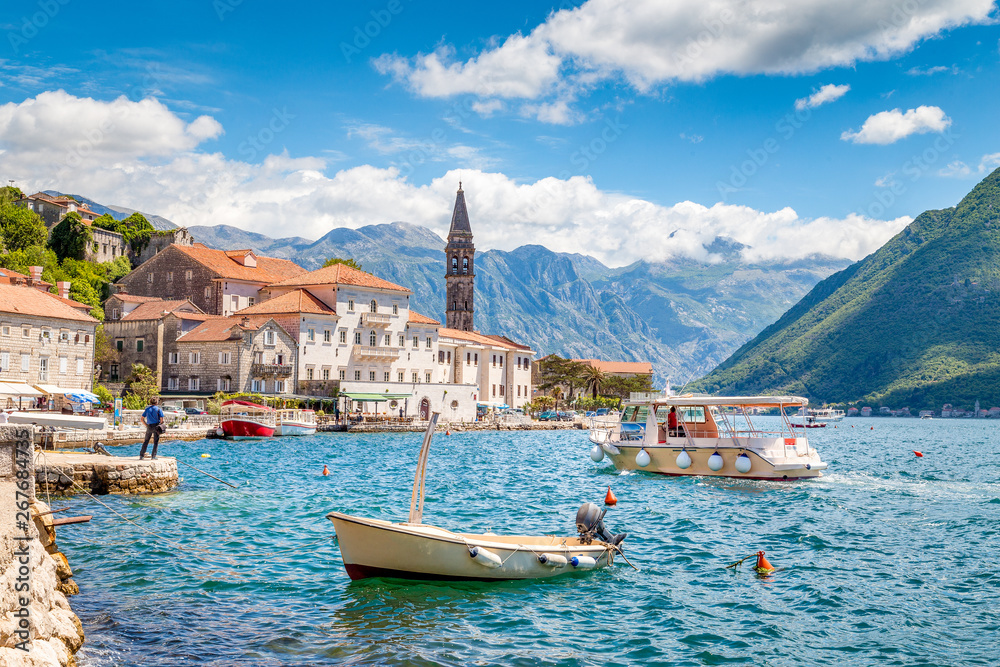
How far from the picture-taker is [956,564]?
1672 cm

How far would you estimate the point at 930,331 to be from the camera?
563ft

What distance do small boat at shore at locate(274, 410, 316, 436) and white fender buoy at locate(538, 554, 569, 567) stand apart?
157ft

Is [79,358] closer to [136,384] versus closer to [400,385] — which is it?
[136,384]

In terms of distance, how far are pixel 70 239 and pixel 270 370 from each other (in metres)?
32.5

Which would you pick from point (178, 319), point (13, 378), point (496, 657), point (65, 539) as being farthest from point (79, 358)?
point (496, 657)

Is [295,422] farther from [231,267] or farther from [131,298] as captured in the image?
[231,267]

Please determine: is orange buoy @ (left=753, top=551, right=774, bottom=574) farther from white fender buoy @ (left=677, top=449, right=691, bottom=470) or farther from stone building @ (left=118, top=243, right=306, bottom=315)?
stone building @ (left=118, top=243, right=306, bottom=315)

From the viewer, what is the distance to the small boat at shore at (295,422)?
60291mm

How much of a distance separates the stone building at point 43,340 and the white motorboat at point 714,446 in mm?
34626

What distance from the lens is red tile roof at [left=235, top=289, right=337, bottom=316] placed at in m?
73.4

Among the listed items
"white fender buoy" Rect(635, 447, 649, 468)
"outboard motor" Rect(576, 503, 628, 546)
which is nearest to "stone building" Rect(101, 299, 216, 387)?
"white fender buoy" Rect(635, 447, 649, 468)

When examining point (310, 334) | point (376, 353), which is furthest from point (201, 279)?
point (376, 353)

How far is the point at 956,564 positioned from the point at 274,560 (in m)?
14.1

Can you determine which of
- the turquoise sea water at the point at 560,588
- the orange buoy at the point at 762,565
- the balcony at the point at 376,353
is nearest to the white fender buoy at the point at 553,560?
the turquoise sea water at the point at 560,588
